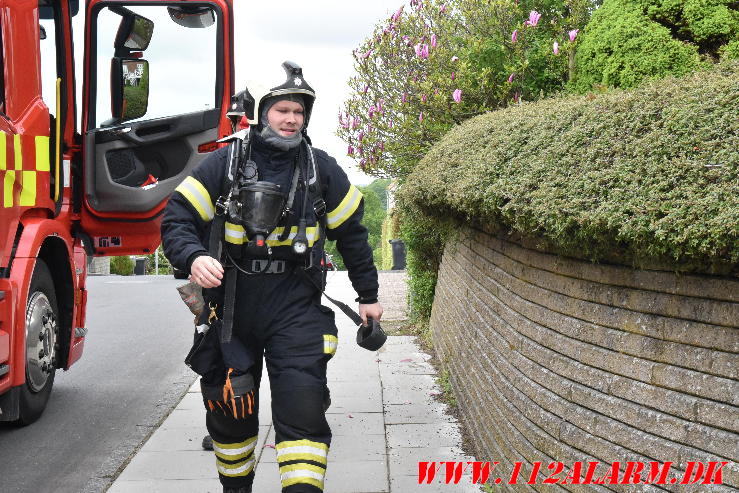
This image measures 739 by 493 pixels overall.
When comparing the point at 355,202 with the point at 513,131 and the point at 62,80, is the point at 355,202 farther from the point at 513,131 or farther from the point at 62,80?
the point at 62,80

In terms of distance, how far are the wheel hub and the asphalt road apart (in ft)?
1.28

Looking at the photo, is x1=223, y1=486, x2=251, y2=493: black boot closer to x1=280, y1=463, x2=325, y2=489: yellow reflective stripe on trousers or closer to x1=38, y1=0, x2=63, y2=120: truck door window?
x1=280, y1=463, x2=325, y2=489: yellow reflective stripe on trousers

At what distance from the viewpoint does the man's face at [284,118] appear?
140 inches

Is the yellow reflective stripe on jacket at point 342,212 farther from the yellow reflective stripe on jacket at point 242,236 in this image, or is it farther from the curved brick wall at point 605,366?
the curved brick wall at point 605,366

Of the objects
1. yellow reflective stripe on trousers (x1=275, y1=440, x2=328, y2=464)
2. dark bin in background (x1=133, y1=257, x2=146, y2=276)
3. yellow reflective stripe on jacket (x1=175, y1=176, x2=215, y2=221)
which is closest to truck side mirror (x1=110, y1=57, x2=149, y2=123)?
yellow reflective stripe on jacket (x1=175, y1=176, x2=215, y2=221)

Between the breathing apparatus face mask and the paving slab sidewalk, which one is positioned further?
the paving slab sidewalk

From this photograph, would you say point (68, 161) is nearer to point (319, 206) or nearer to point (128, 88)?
point (128, 88)

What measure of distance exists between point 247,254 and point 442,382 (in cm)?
322

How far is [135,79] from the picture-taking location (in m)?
6.23

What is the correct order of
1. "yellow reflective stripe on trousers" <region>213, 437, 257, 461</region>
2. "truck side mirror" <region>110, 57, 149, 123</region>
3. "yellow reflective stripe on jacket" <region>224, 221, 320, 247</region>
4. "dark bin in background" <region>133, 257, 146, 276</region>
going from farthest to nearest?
"dark bin in background" <region>133, 257, 146, 276</region> → "truck side mirror" <region>110, 57, 149, 123</region> → "yellow reflective stripe on trousers" <region>213, 437, 257, 461</region> → "yellow reflective stripe on jacket" <region>224, 221, 320, 247</region>

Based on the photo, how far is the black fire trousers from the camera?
3367mm

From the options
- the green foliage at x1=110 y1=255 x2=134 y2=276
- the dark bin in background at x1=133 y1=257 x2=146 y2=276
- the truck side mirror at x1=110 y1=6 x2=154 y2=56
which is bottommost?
the dark bin in background at x1=133 y1=257 x2=146 y2=276

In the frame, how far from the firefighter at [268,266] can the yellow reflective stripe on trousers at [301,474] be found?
0.03 ft

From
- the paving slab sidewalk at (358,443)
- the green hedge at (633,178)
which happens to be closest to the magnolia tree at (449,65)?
the paving slab sidewalk at (358,443)
